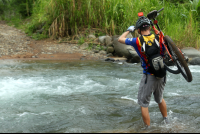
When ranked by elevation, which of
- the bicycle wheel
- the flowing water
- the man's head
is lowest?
the flowing water

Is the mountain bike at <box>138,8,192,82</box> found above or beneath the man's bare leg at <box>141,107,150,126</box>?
above

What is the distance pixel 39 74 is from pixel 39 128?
13.1ft

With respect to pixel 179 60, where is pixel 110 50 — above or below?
below

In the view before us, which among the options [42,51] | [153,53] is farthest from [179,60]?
[42,51]

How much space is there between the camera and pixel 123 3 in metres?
12.0

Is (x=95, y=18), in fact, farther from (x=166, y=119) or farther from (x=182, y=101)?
(x=166, y=119)

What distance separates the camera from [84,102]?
4562mm

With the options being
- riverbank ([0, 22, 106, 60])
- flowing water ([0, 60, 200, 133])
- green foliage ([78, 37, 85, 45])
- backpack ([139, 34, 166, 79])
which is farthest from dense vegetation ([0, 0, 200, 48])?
backpack ([139, 34, 166, 79])

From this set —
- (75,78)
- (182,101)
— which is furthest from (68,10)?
(182,101)

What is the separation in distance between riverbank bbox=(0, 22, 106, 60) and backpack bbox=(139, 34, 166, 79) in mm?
7333

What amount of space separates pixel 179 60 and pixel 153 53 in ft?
1.17

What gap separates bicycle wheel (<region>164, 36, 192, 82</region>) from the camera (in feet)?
9.60

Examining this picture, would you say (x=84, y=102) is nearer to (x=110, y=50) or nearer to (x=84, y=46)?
(x=110, y=50)

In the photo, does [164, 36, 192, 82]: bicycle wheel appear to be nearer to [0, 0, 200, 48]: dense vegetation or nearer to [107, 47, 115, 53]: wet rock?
[107, 47, 115, 53]: wet rock
